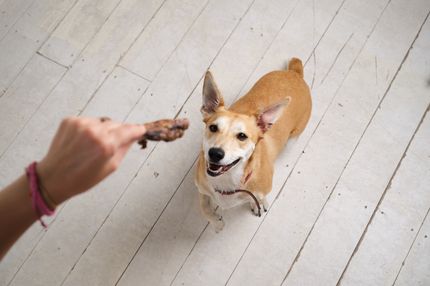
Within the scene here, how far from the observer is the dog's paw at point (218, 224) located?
229cm

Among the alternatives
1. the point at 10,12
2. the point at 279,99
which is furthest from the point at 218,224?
the point at 10,12

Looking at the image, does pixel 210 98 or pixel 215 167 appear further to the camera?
pixel 210 98

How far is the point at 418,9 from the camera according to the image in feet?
9.32

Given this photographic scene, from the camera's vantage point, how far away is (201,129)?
2.59 metres

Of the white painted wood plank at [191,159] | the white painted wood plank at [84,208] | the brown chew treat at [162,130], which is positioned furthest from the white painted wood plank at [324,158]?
the brown chew treat at [162,130]

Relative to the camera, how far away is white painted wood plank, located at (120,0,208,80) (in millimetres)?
2729

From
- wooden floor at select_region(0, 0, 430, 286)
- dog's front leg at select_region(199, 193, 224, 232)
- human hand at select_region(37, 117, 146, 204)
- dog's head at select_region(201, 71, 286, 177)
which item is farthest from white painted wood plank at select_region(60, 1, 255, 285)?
human hand at select_region(37, 117, 146, 204)

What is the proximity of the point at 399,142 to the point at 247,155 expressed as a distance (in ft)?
4.67

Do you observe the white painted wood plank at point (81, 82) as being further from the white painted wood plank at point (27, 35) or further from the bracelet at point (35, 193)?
the bracelet at point (35, 193)

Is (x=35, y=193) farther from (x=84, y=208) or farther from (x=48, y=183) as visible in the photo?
(x=84, y=208)

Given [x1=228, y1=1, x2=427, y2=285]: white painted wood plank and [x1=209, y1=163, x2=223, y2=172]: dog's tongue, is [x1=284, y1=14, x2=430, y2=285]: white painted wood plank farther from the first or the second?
[x1=209, y1=163, x2=223, y2=172]: dog's tongue

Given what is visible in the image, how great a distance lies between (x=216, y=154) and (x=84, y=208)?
1227mm

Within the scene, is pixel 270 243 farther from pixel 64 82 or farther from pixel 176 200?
pixel 64 82

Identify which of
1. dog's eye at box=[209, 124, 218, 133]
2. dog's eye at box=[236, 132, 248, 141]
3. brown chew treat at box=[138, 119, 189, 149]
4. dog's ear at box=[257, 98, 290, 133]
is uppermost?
dog's ear at box=[257, 98, 290, 133]
